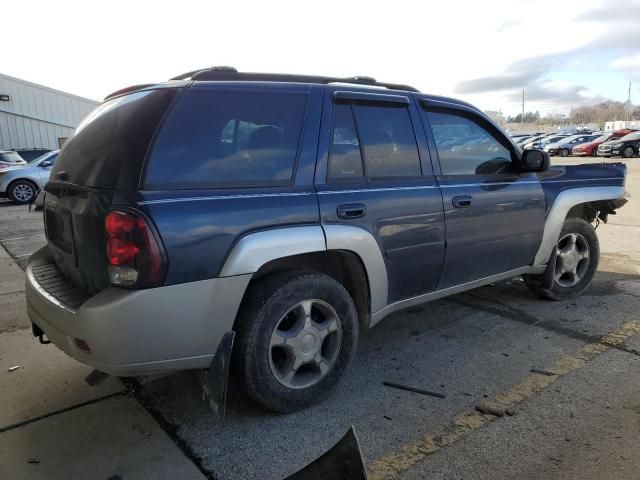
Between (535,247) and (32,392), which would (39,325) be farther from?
(535,247)

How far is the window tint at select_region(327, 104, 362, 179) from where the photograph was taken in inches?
124

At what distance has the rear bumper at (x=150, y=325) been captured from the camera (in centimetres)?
238

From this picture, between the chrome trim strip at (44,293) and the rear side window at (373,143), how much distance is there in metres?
1.61

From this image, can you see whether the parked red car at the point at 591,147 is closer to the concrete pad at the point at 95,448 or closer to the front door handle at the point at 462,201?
the front door handle at the point at 462,201

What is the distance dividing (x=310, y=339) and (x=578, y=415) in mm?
1618

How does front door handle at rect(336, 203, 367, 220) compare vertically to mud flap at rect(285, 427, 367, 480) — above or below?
above

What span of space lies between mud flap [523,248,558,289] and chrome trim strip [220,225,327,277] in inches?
109

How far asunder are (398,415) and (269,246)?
1264 millimetres

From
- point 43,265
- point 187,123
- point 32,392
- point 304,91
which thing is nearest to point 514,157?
point 304,91

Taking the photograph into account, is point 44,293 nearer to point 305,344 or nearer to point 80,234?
point 80,234

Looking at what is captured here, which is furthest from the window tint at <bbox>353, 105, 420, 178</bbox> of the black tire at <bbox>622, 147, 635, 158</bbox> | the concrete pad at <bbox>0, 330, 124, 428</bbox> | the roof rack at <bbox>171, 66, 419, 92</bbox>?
the black tire at <bbox>622, 147, 635, 158</bbox>

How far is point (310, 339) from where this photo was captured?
3020 millimetres

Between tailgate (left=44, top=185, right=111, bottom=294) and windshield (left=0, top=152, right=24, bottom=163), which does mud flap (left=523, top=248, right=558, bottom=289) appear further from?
windshield (left=0, top=152, right=24, bottom=163)

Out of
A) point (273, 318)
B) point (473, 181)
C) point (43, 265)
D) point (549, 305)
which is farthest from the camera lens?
point (549, 305)
